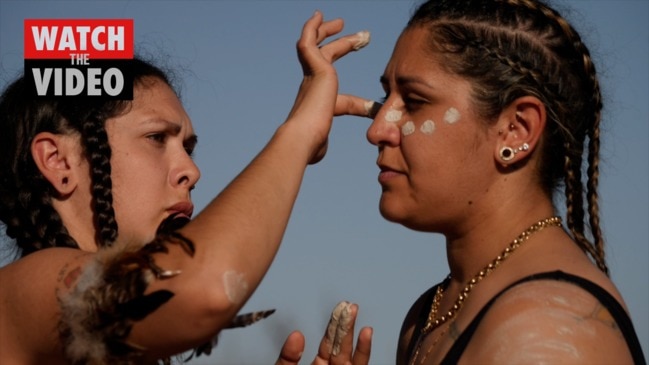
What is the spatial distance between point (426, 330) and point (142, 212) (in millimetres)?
1583

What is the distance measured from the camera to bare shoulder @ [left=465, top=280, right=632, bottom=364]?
4164 mm

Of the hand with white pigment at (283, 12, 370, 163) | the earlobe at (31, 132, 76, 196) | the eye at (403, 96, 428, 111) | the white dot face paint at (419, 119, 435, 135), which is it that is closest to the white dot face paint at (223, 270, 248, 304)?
the hand with white pigment at (283, 12, 370, 163)

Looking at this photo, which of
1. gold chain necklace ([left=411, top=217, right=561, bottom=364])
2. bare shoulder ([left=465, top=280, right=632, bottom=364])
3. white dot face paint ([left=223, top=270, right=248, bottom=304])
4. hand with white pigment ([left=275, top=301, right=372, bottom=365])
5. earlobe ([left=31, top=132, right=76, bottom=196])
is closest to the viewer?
white dot face paint ([left=223, top=270, right=248, bottom=304])

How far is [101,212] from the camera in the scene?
5.64 metres

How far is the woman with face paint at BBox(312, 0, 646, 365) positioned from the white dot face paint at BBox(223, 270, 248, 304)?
1065 mm

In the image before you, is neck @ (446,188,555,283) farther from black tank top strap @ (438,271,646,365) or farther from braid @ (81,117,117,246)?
braid @ (81,117,117,246)

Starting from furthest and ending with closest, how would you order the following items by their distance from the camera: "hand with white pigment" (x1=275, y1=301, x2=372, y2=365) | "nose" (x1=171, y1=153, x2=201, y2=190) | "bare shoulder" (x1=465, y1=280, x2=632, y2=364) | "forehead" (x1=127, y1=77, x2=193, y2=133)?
1. "forehead" (x1=127, y1=77, x2=193, y2=133)
2. "nose" (x1=171, y1=153, x2=201, y2=190)
3. "hand with white pigment" (x1=275, y1=301, x2=372, y2=365)
4. "bare shoulder" (x1=465, y1=280, x2=632, y2=364)

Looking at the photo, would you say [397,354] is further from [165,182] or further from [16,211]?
[16,211]

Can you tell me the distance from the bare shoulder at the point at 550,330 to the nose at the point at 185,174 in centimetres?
206

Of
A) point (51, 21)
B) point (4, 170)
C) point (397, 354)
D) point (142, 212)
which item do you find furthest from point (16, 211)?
point (51, 21)

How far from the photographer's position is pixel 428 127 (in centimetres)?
504

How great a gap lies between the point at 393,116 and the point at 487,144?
46 centimetres

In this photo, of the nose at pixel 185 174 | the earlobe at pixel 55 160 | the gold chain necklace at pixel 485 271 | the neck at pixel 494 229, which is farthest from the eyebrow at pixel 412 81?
the earlobe at pixel 55 160

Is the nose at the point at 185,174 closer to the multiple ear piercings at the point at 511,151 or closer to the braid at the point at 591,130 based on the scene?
the multiple ear piercings at the point at 511,151
